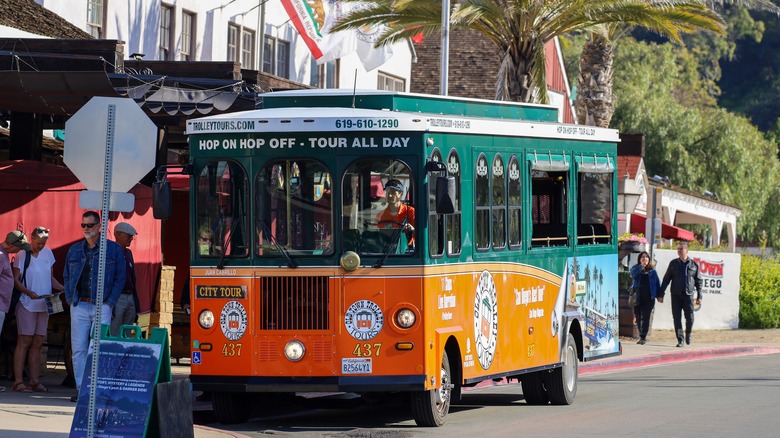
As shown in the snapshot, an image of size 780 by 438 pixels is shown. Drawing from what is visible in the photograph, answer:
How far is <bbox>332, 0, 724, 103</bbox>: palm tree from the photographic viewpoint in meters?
25.8

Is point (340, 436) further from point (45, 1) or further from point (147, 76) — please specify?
point (45, 1)

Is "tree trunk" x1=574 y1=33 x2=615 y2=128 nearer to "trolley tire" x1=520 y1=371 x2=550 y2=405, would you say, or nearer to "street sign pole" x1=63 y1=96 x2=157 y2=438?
"trolley tire" x1=520 y1=371 x2=550 y2=405

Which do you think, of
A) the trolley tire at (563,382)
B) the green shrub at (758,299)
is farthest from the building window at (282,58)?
the trolley tire at (563,382)

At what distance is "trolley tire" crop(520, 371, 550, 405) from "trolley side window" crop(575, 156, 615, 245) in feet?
5.88

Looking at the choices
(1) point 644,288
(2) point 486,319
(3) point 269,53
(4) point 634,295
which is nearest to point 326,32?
(3) point 269,53

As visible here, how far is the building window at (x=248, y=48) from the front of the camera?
3444 cm

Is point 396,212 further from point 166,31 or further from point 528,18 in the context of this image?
point 166,31

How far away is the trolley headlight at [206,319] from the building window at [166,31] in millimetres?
18340

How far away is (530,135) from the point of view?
15055 mm

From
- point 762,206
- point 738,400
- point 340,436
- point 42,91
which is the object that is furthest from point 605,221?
point 762,206

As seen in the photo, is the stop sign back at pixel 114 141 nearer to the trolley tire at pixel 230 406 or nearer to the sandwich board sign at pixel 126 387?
the sandwich board sign at pixel 126 387

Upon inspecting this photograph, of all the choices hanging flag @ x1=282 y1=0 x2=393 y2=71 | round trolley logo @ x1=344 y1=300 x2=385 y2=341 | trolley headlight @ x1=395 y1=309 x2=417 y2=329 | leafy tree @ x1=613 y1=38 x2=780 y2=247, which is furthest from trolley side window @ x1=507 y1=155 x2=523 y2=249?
leafy tree @ x1=613 y1=38 x2=780 y2=247

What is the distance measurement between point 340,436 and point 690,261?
14614 millimetres

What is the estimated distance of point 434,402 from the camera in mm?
13078
